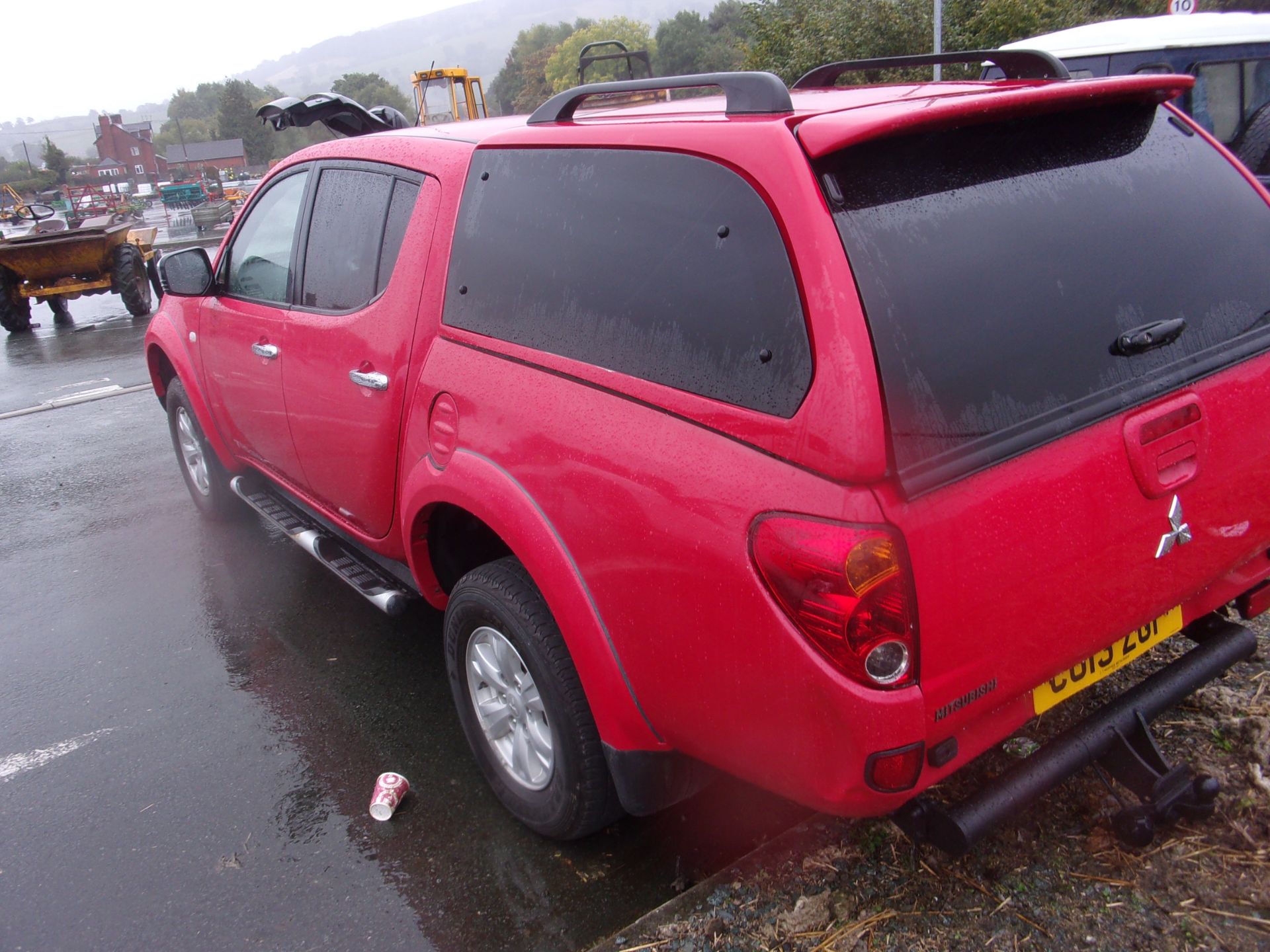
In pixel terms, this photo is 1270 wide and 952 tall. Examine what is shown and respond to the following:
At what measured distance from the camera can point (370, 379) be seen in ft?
10.0

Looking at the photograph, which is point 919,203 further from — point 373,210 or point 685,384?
point 373,210

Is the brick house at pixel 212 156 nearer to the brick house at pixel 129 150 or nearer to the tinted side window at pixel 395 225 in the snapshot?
the brick house at pixel 129 150

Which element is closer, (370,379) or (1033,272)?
(1033,272)

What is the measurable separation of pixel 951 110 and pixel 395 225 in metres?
1.90

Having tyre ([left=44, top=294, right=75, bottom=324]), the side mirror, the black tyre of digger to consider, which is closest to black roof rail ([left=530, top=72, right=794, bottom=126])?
the side mirror

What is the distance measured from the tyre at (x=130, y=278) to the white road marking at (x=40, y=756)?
12212mm

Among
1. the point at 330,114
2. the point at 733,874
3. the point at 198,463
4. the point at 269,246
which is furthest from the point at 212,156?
the point at 733,874

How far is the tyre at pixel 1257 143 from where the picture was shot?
632cm

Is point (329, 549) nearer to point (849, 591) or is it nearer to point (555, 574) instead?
point (555, 574)

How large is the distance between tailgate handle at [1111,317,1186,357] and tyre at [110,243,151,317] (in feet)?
48.3

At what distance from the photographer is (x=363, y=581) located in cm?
350

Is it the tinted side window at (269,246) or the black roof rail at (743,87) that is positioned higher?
the black roof rail at (743,87)

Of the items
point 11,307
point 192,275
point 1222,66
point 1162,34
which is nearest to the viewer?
point 192,275

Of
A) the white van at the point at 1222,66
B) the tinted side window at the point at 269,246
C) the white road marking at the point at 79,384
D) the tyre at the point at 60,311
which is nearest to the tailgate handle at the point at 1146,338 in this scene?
the tinted side window at the point at 269,246
